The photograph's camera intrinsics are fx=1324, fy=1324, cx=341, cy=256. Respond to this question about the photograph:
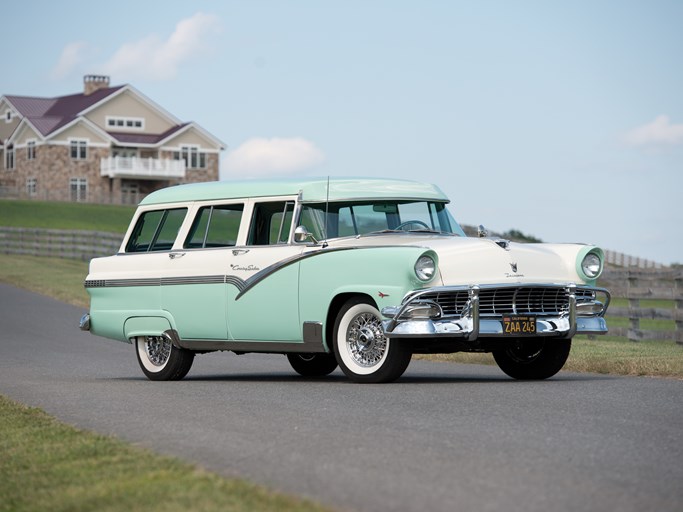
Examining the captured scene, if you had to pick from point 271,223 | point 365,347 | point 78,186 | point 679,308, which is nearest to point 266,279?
point 271,223

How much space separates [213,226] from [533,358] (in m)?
3.70

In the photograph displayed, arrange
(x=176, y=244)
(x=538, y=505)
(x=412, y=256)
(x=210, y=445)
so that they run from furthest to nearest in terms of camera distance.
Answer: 1. (x=176, y=244)
2. (x=412, y=256)
3. (x=210, y=445)
4. (x=538, y=505)

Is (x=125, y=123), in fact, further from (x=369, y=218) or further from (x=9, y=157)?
(x=369, y=218)

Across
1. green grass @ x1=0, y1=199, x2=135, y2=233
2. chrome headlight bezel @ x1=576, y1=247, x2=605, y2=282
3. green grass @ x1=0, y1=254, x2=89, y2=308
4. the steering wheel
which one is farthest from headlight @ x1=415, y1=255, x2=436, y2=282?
green grass @ x1=0, y1=199, x2=135, y2=233

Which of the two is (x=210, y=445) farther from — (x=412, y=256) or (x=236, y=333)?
(x=236, y=333)

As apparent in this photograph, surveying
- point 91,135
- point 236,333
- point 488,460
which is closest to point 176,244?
point 236,333

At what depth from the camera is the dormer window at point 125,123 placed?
9438 cm

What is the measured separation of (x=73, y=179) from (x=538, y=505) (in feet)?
300

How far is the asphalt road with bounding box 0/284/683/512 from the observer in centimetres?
657

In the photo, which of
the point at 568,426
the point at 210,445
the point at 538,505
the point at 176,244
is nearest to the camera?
the point at 538,505

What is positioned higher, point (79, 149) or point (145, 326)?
point (79, 149)

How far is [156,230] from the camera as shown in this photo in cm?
1488

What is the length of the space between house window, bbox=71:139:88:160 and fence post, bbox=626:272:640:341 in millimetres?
75097

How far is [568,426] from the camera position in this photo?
900 cm
